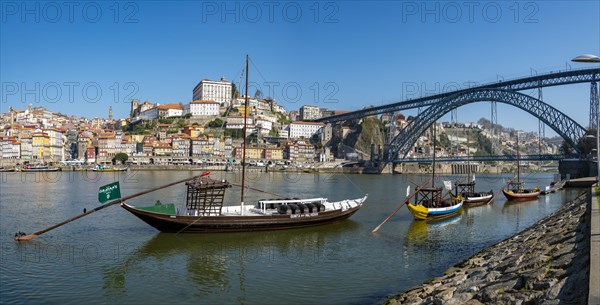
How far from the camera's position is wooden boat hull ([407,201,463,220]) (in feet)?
66.4

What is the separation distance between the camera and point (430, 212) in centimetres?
2078

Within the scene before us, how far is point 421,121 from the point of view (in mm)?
71125

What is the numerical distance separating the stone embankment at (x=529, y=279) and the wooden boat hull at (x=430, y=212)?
9.31 metres

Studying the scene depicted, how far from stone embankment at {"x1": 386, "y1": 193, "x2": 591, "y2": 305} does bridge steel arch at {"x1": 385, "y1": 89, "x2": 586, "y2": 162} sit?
44.1m

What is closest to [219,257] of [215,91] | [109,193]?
[109,193]

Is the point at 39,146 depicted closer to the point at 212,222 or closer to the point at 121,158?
the point at 121,158

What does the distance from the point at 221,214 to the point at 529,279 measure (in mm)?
11875

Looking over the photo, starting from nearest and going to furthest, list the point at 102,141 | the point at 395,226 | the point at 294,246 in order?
the point at 294,246, the point at 395,226, the point at 102,141

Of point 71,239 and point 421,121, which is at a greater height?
point 421,121

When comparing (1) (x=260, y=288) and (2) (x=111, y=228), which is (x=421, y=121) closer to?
(2) (x=111, y=228)

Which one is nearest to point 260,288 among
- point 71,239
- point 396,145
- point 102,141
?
point 71,239

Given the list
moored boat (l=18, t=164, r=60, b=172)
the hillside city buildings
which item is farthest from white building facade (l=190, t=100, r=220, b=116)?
moored boat (l=18, t=164, r=60, b=172)

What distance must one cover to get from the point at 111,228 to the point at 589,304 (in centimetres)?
1699

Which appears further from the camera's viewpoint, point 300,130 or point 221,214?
point 300,130
